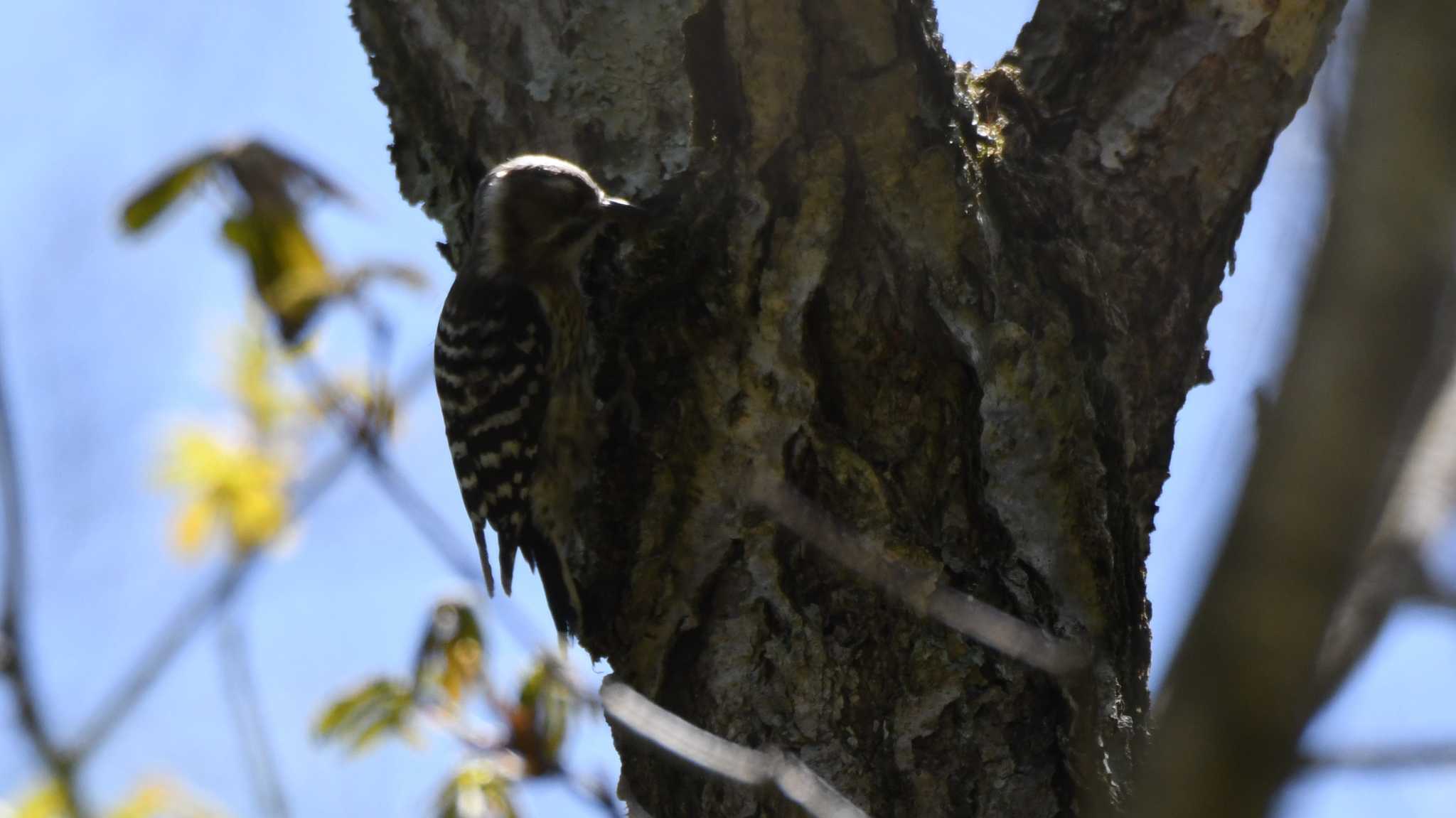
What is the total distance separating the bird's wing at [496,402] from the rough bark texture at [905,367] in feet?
4.00

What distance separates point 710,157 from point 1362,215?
1.95 metres

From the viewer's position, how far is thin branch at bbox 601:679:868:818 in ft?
6.25

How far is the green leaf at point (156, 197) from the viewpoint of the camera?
2840 millimetres

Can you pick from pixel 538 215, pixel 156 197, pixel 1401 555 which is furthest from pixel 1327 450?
pixel 538 215

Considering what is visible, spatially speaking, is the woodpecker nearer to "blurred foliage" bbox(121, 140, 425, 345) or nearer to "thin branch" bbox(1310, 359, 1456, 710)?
"blurred foliage" bbox(121, 140, 425, 345)

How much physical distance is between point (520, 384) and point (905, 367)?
1.92m

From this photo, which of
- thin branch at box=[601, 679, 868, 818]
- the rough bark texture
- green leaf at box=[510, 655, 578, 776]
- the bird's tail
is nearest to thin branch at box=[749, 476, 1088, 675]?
the rough bark texture

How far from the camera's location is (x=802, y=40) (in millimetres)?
2914

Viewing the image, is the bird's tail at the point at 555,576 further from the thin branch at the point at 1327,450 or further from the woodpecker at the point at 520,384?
the thin branch at the point at 1327,450

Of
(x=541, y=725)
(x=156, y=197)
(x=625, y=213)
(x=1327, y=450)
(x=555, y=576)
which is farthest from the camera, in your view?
(x=555, y=576)

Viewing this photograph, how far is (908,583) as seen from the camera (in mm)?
2732

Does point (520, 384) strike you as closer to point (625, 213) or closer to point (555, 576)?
point (555, 576)

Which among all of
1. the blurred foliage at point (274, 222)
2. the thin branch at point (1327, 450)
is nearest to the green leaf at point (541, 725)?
the blurred foliage at point (274, 222)

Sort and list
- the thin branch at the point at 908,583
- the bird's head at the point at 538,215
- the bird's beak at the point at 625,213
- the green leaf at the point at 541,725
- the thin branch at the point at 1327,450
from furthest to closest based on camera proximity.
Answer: the bird's head at the point at 538,215, the bird's beak at the point at 625,213, the green leaf at the point at 541,725, the thin branch at the point at 908,583, the thin branch at the point at 1327,450
